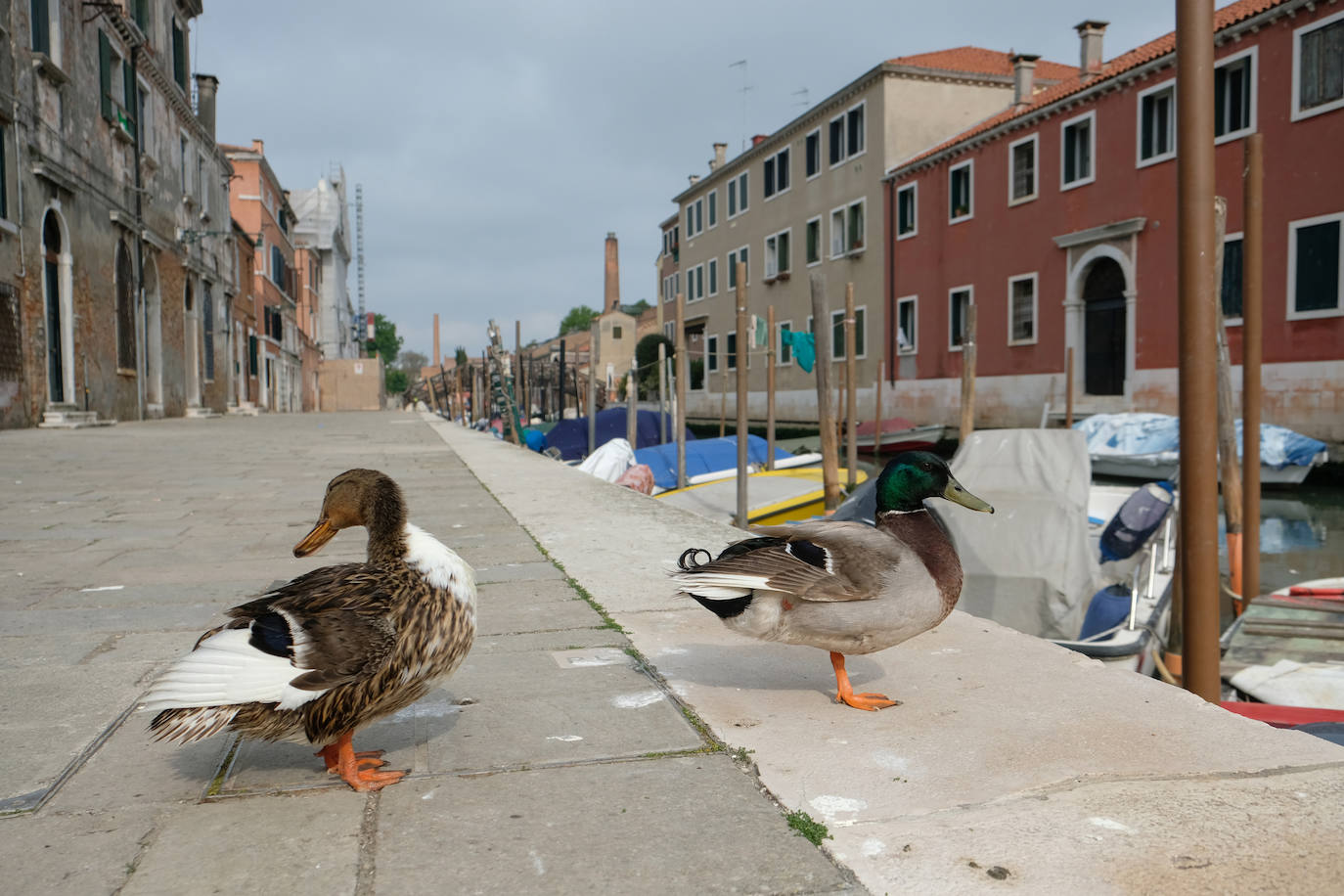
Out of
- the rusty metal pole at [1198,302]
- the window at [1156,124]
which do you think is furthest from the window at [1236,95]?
the rusty metal pole at [1198,302]

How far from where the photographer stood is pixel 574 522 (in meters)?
6.55

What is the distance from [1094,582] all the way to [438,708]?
5020 mm

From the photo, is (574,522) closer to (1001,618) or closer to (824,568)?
(1001,618)

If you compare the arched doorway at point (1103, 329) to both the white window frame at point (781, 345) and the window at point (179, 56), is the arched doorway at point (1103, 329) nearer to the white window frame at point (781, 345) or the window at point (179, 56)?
the white window frame at point (781, 345)

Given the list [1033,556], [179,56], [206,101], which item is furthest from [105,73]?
[1033,556]

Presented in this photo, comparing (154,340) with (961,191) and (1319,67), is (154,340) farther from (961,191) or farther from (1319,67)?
(1319,67)

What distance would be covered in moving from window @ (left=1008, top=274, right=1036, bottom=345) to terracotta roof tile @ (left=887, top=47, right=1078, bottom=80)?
815 centimetres

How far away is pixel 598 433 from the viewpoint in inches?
757

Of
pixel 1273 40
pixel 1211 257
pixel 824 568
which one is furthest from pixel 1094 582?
pixel 1273 40

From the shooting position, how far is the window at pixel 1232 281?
1680cm

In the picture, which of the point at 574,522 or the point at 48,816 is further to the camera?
the point at 574,522

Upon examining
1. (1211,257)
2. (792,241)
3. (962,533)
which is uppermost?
(792,241)

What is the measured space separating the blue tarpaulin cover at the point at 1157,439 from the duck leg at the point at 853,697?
1549 cm

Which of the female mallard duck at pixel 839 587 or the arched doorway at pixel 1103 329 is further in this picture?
the arched doorway at pixel 1103 329
